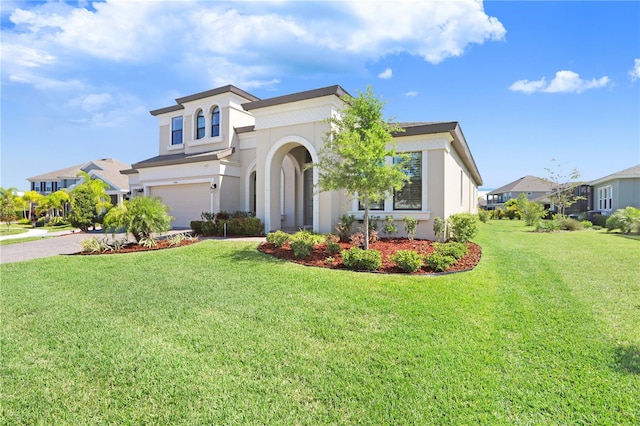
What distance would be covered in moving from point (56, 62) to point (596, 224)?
113ft

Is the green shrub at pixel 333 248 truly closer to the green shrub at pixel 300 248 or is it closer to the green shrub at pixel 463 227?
the green shrub at pixel 300 248

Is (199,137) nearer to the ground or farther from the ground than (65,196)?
farther from the ground

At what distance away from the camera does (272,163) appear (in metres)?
13.2

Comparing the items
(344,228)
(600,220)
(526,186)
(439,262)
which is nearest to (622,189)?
(600,220)

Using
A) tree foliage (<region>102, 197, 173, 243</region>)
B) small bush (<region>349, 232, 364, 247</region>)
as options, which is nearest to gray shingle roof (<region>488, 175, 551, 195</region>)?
small bush (<region>349, 232, 364, 247</region>)

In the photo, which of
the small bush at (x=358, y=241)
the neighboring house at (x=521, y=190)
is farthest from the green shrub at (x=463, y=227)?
the neighboring house at (x=521, y=190)

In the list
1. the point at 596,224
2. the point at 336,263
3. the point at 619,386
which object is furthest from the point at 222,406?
the point at 596,224

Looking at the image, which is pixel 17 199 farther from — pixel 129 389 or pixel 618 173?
pixel 618 173

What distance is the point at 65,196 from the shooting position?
2911 centimetres

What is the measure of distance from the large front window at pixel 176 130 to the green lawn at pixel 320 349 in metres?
15.1

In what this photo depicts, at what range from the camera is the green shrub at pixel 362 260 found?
7609 mm

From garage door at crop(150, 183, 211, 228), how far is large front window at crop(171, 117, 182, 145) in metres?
3.57

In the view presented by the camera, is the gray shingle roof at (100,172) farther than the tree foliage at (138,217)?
Yes

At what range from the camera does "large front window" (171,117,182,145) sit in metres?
21.0
